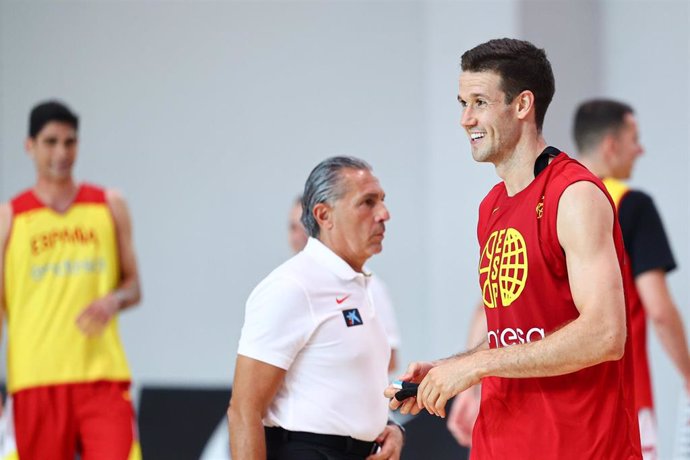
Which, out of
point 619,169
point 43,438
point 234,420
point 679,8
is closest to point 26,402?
point 43,438

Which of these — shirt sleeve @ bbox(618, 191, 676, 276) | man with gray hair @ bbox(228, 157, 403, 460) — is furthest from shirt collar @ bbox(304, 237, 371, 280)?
shirt sleeve @ bbox(618, 191, 676, 276)

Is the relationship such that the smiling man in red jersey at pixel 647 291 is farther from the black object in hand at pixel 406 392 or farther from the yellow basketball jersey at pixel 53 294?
the yellow basketball jersey at pixel 53 294

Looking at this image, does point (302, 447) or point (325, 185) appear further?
point (325, 185)

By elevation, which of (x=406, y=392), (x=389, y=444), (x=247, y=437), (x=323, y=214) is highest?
(x=323, y=214)

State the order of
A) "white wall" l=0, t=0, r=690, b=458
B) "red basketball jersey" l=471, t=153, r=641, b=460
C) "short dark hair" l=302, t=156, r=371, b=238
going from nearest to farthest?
"red basketball jersey" l=471, t=153, r=641, b=460, "short dark hair" l=302, t=156, r=371, b=238, "white wall" l=0, t=0, r=690, b=458

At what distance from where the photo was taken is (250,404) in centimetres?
356

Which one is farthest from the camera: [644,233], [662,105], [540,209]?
[662,105]

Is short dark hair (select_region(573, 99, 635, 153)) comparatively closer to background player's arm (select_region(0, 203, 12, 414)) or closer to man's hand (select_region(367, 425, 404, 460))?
man's hand (select_region(367, 425, 404, 460))

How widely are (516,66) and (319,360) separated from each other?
1.24 m

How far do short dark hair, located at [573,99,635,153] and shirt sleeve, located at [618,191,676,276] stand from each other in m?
0.45

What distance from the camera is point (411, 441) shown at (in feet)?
23.1

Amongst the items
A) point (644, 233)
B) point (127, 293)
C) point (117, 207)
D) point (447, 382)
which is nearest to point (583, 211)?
point (447, 382)

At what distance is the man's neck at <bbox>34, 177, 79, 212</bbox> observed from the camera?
565 cm

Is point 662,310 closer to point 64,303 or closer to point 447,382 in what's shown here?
point 447,382
